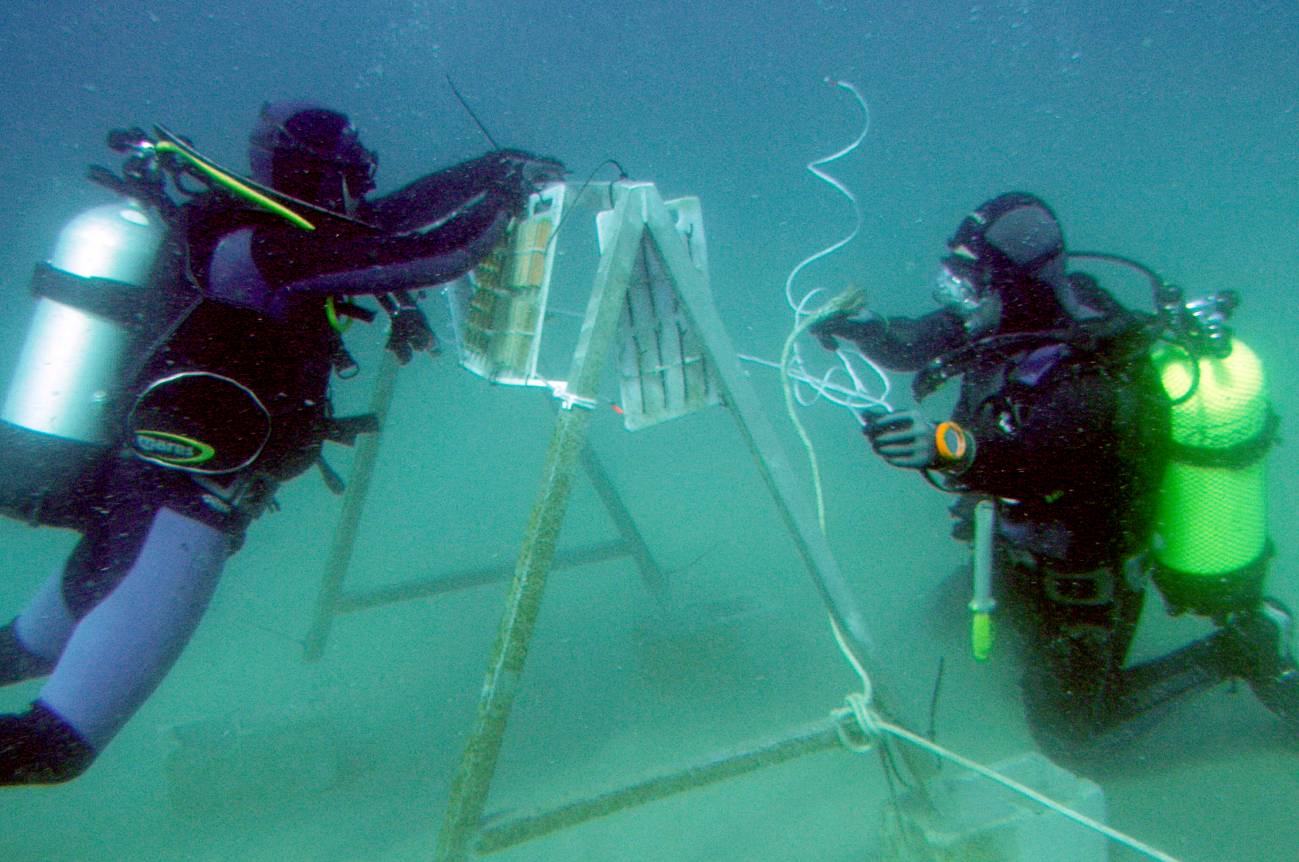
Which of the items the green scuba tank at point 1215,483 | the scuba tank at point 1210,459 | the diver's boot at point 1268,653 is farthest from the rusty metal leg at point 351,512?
the diver's boot at point 1268,653

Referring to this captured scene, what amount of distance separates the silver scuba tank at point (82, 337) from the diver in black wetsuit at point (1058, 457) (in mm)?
2312

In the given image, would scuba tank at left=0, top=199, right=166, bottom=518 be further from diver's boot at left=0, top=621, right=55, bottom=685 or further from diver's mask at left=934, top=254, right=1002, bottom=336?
diver's mask at left=934, top=254, right=1002, bottom=336

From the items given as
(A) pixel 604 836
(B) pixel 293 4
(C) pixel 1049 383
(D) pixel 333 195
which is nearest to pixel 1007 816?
(C) pixel 1049 383

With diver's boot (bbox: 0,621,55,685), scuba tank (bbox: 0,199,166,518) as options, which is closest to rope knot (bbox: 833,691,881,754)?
scuba tank (bbox: 0,199,166,518)

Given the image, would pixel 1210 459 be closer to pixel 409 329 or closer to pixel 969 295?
pixel 969 295

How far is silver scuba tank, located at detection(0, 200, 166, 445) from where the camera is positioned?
81.0 inches

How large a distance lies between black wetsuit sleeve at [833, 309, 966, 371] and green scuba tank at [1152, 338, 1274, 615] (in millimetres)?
822

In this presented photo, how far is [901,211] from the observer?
120ft

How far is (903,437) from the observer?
2039 mm

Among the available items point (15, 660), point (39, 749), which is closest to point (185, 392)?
point (39, 749)

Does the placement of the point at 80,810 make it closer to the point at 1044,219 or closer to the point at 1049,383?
the point at 1049,383

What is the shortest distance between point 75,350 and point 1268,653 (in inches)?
178

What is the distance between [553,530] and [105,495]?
4.68ft

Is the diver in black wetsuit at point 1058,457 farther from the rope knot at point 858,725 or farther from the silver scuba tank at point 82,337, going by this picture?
the silver scuba tank at point 82,337
